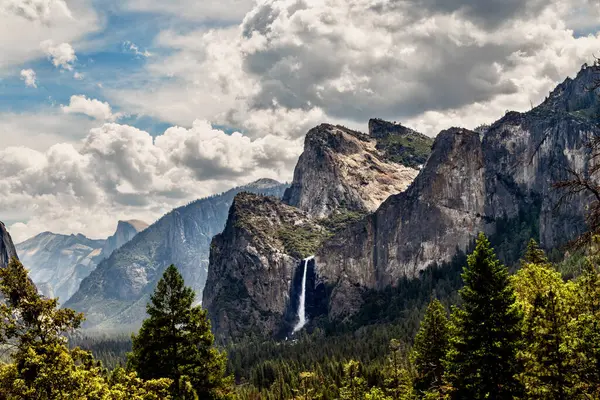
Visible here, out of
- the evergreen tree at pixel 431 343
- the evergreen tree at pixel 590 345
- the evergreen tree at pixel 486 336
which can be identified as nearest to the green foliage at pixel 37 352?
the evergreen tree at pixel 486 336

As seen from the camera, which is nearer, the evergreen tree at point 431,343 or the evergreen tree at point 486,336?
the evergreen tree at point 486,336

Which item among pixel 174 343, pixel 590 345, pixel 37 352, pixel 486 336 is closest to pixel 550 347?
pixel 590 345

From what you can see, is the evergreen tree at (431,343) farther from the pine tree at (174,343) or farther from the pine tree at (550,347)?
the pine tree at (174,343)

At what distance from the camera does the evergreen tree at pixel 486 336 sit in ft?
117

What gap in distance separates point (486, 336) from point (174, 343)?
73.8ft

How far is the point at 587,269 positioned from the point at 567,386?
30.7 feet

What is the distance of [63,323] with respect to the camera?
26.5 metres

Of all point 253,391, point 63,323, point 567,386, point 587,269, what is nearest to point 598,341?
point 567,386

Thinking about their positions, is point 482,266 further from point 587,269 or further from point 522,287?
point 522,287

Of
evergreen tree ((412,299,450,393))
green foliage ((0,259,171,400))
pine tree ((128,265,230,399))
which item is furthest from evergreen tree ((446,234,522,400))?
green foliage ((0,259,171,400))

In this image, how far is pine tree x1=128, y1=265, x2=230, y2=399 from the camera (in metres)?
36.9

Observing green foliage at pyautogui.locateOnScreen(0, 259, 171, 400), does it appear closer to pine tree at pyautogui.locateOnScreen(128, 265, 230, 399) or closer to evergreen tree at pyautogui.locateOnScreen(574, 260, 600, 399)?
pine tree at pyautogui.locateOnScreen(128, 265, 230, 399)

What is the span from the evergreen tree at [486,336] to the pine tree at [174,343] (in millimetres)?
18071

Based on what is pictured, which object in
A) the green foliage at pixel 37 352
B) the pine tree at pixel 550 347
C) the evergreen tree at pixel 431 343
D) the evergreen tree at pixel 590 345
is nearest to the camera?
the green foliage at pixel 37 352
